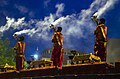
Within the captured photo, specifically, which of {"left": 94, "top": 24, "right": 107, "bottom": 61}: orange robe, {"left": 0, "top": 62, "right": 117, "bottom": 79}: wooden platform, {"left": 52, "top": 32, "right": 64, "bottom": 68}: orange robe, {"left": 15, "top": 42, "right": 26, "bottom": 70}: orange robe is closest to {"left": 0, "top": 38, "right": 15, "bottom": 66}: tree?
{"left": 0, "top": 62, "right": 117, "bottom": 79}: wooden platform

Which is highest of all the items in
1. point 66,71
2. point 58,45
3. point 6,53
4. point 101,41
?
point 6,53

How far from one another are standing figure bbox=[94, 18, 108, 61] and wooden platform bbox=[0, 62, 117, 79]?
925 millimetres

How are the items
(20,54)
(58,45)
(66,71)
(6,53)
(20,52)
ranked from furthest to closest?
(6,53) < (20,54) < (20,52) < (58,45) < (66,71)

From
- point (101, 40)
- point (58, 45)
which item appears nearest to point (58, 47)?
point (58, 45)

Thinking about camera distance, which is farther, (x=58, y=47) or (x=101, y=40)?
(x=58, y=47)

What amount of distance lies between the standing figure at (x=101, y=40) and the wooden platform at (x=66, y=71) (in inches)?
36.4

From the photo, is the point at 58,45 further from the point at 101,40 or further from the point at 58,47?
the point at 101,40

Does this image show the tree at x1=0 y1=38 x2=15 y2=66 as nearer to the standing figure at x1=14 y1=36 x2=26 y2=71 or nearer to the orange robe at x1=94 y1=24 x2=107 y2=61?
the standing figure at x1=14 y1=36 x2=26 y2=71

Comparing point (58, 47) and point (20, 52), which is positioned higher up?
point (20, 52)

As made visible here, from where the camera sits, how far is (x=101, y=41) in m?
13.8

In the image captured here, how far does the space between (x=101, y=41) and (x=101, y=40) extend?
0.06m

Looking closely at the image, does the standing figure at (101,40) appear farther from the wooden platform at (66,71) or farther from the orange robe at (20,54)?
the orange robe at (20,54)

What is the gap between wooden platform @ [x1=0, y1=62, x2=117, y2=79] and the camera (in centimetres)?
1274

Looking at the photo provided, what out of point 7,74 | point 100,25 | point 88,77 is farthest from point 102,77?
point 7,74
